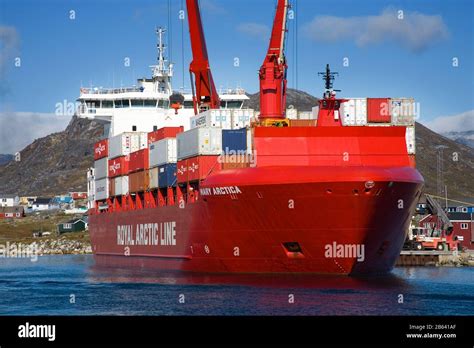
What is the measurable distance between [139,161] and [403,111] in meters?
19.6

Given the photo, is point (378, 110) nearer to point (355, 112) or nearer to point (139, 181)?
point (355, 112)

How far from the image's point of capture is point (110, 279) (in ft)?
181

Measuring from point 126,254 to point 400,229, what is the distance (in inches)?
1121

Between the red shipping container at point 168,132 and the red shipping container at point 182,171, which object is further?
the red shipping container at point 168,132

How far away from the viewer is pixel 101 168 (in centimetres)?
7525

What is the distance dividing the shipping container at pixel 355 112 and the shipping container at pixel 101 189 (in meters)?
27.5

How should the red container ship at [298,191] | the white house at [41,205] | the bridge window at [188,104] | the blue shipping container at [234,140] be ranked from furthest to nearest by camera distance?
the white house at [41,205], the bridge window at [188,104], the blue shipping container at [234,140], the red container ship at [298,191]

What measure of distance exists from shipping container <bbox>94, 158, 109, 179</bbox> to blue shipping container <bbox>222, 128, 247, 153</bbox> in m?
24.1

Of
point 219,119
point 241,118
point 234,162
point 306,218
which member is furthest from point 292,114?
point 306,218

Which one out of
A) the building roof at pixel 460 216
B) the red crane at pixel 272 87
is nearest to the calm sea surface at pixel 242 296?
the red crane at pixel 272 87

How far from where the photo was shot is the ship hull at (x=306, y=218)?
43.7 m

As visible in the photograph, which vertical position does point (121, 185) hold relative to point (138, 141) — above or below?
below

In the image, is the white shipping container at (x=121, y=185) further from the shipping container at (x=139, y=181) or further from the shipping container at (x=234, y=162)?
the shipping container at (x=234, y=162)
